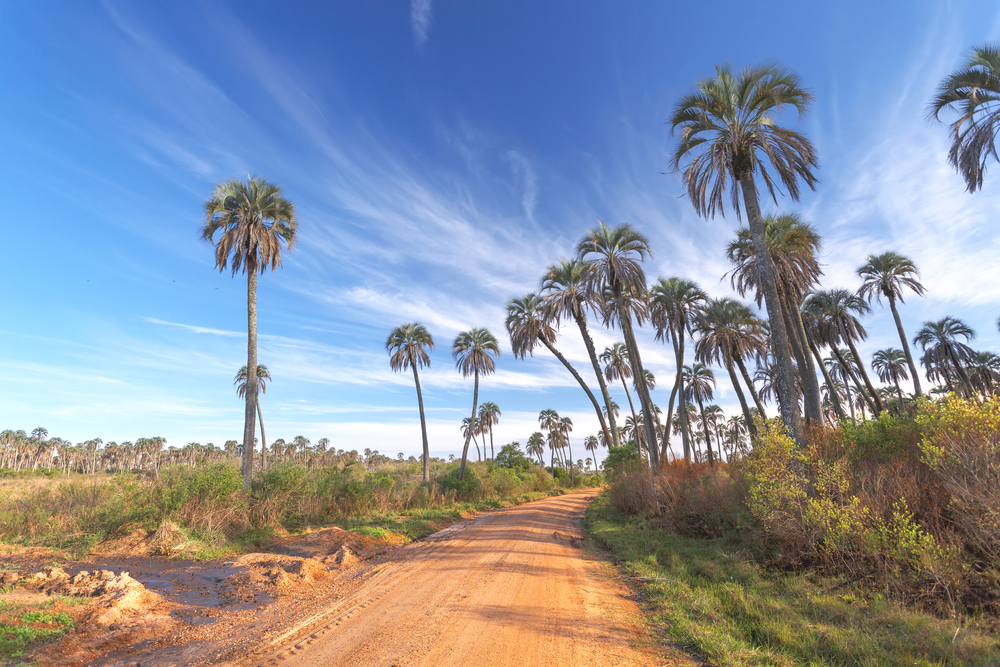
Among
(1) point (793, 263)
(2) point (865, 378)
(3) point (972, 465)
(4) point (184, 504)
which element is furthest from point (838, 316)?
(4) point (184, 504)

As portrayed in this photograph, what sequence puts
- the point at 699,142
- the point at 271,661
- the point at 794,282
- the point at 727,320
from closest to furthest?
the point at 271,661 → the point at 699,142 → the point at 794,282 → the point at 727,320

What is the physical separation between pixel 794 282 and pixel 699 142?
28.6 ft

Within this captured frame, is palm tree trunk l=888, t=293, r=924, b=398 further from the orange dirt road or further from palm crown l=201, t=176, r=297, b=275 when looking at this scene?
palm crown l=201, t=176, r=297, b=275

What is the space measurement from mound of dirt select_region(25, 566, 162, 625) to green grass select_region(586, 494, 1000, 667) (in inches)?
325

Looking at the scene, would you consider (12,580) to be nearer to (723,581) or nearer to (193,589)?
(193,589)

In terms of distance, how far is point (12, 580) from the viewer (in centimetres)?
713

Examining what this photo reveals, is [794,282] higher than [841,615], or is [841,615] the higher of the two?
[794,282]

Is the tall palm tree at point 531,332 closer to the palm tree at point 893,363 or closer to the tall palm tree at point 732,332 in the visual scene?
the tall palm tree at point 732,332

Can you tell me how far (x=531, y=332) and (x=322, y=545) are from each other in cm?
2218

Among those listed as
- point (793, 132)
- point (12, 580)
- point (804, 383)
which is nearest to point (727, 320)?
point (804, 383)

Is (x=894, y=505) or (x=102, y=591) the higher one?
(x=894, y=505)

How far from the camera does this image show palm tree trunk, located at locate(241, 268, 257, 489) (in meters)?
18.1

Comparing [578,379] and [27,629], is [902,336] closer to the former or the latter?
[578,379]

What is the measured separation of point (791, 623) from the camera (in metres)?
5.65
